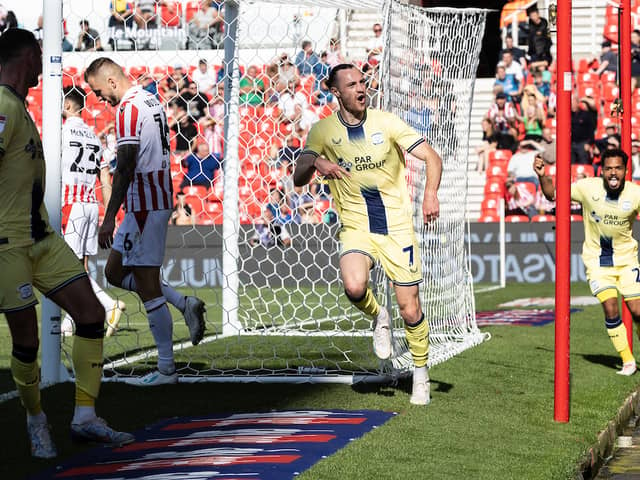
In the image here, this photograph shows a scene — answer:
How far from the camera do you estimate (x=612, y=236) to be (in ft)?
30.6

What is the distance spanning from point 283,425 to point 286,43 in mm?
9382

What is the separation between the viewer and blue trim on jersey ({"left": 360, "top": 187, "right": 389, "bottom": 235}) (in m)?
7.20

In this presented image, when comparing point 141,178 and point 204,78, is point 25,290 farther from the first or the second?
point 204,78

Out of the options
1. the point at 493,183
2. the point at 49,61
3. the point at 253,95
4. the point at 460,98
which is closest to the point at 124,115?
the point at 49,61

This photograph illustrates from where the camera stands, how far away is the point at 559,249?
648 cm

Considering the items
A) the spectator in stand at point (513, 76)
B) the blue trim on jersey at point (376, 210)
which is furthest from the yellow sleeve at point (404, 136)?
the spectator in stand at point (513, 76)

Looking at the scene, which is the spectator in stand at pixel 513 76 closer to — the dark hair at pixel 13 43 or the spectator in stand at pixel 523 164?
the spectator in stand at pixel 523 164

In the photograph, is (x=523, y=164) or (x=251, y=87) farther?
(x=523, y=164)

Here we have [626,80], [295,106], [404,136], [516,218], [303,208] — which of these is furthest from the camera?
[516,218]

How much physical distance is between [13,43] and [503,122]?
58.9ft

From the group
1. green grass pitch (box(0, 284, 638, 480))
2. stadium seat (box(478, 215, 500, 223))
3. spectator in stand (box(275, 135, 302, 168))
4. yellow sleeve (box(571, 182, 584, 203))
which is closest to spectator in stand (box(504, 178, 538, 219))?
stadium seat (box(478, 215, 500, 223))

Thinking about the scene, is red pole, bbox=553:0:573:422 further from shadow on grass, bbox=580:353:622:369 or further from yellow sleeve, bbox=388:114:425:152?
shadow on grass, bbox=580:353:622:369

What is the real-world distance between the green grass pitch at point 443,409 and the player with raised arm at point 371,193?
0.58 meters

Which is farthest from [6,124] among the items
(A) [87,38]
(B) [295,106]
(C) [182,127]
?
(C) [182,127]
